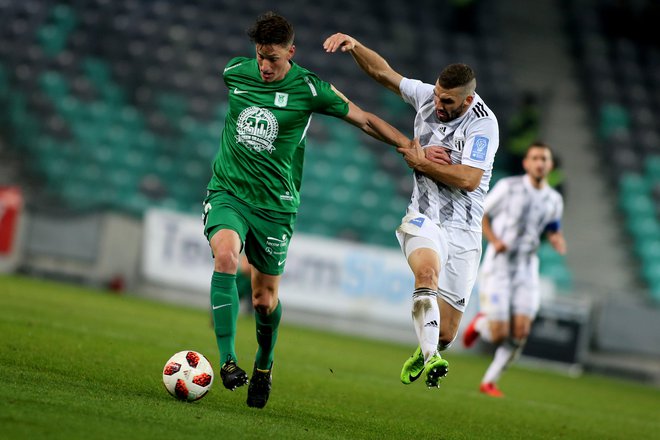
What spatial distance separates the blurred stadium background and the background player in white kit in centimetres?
513

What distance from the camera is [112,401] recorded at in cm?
606

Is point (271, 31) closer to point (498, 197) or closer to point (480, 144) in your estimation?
point (480, 144)

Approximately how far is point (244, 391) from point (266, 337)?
852mm

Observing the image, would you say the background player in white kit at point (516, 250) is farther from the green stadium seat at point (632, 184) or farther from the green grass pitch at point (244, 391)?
the green stadium seat at point (632, 184)

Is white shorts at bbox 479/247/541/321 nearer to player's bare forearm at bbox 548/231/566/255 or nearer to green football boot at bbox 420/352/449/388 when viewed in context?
player's bare forearm at bbox 548/231/566/255

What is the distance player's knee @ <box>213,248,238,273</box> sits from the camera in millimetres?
6566

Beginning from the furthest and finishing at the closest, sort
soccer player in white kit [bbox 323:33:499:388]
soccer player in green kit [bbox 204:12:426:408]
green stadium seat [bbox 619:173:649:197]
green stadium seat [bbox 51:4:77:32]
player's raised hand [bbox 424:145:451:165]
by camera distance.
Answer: green stadium seat [bbox 619:173:649:197] < green stadium seat [bbox 51:4:77:32] < player's raised hand [bbox 424:145:451:165] < soccer player in white kit [bbox 323:33:499:388] < soccer player in green kit [bbox 204:12:426:408]

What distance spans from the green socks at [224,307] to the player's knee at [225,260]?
A: 0.04 metres

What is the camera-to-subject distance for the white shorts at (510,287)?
1135cm

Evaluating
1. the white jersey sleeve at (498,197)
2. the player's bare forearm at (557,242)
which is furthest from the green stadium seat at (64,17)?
the player's bare forearm at (557,242)

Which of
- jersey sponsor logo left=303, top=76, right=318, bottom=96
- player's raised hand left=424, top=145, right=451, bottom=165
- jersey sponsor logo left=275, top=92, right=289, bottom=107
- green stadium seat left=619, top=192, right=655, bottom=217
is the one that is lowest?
player's raised hand left=424, top=145, right=451, bottom=165

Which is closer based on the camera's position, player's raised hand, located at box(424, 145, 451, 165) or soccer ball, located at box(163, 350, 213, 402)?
soccer ball, located at box(163, 350, 213, 402)

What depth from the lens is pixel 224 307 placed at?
6.72 meters

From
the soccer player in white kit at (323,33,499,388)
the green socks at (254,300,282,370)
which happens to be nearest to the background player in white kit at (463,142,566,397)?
the soccer player in white kit at (323,33,499,388)
